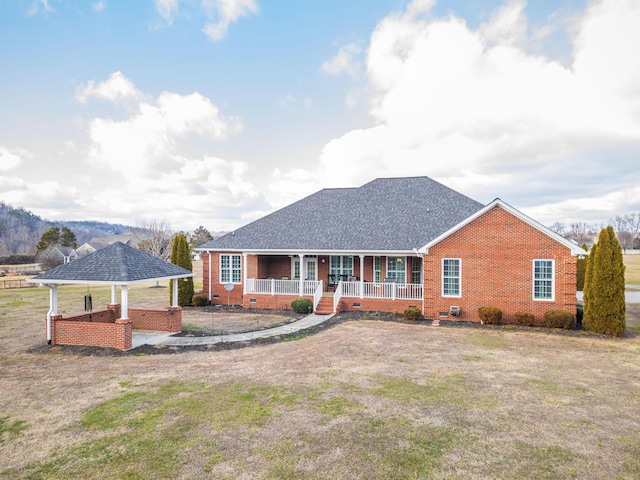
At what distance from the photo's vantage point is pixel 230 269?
73.6 feet

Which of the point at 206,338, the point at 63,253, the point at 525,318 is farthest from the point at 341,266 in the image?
the point at 63,253

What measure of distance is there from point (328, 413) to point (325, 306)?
12.1m

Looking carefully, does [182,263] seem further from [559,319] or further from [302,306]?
[559,319]

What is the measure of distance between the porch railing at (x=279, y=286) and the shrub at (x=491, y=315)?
335 inches

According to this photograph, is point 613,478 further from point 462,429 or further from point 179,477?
point 179,477

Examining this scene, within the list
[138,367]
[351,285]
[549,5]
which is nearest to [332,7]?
[549,5]

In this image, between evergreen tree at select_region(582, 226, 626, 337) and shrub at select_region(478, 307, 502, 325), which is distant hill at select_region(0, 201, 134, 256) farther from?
evergreen tree at select_region(582, 226, 626, 337)

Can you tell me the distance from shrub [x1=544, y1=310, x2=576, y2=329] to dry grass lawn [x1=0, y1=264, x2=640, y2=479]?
254 cm

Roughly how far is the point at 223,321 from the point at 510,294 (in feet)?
45.2

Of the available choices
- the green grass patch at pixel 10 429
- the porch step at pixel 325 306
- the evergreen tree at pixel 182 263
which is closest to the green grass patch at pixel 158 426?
the green grass patch at pixel 10 429

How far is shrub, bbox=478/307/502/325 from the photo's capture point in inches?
615

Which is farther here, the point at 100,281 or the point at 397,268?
the point at 397,268

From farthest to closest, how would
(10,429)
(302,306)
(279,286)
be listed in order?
(279,286)
(302,306)
(10,429)

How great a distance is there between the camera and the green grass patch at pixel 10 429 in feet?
20.1
